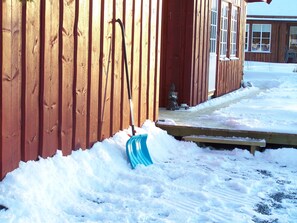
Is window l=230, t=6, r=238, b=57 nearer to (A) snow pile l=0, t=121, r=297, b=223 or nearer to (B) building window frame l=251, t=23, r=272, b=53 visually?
(A) snow pile l=0, t=121, r=297, b=223

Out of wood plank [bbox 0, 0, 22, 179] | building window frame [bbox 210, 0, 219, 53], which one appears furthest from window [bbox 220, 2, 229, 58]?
wood plank [bbox 0, 0, 22, 179]

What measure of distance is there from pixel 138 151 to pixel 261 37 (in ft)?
79.7

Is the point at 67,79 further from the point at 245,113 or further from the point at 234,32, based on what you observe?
the point at 234,32

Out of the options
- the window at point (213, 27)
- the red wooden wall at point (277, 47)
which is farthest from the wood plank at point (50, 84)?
the red wooden wall at point (277, 47)

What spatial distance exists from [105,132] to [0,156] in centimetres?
219

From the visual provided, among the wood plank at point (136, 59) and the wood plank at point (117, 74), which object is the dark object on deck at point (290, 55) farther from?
the wood plank at point (117, 74)

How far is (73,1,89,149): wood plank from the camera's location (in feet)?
18.7

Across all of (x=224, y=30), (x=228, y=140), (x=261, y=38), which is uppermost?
(x=261, y=38)

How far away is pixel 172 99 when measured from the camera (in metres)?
10.0

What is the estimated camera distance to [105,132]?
6.51 m

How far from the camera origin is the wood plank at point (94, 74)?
19.8ft

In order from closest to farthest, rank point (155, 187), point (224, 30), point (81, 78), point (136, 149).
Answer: point (155, 187) → point (81, 78) → point (136, 149) → point (224, 30)

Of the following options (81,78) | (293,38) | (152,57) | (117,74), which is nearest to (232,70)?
(152,57)

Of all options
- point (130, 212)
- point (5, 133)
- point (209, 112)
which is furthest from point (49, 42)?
point (209, 112)
